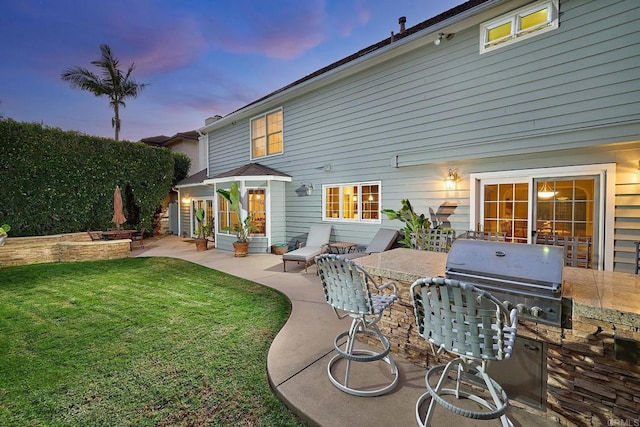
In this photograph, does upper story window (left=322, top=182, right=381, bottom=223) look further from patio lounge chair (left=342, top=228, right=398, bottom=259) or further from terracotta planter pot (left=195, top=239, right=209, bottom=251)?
terracotta planter pot (left=195, top=239, right=209, bottom=251)

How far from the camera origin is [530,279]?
192cm

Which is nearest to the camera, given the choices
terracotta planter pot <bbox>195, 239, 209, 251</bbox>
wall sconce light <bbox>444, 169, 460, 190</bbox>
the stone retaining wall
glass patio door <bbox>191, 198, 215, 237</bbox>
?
Result: wall sconce light <bbox>444, 169, 460, 190</bbox>

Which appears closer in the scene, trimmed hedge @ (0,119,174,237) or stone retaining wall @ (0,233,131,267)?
stone retaining wall @ (0,233,131,267)

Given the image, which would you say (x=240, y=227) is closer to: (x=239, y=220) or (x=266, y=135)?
(x=239, y=220)

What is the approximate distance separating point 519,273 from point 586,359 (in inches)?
23.9

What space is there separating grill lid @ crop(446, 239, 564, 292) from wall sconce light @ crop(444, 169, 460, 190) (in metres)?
4.13

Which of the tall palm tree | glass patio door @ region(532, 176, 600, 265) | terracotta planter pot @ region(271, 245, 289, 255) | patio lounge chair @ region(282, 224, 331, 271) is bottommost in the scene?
terracotta planter pot @ region(271, 245, 289, 255)

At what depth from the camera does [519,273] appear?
198cm

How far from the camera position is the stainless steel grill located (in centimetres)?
184

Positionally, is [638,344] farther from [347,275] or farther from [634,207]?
[634,207]

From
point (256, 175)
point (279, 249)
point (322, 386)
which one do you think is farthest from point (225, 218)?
point (322, 386)

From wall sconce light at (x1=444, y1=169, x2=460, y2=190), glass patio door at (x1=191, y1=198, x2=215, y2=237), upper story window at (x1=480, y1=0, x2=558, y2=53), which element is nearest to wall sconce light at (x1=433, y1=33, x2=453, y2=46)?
upper story window at (x1=480, y1=0, x2=558, y2=53)

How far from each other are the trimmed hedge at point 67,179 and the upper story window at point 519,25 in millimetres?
13139

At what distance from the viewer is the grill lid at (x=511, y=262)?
1.89 meters
